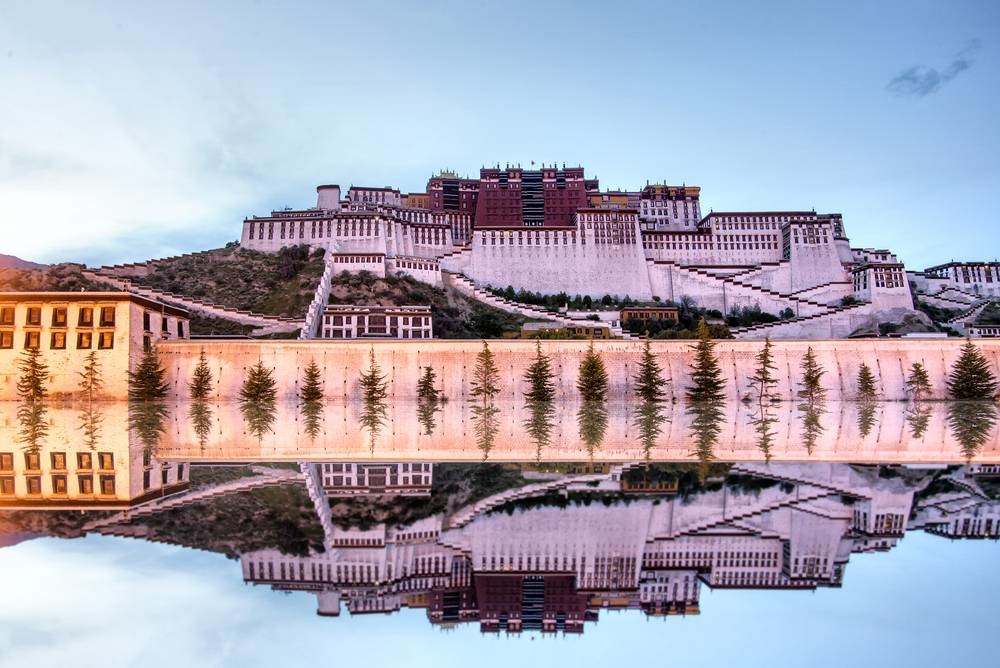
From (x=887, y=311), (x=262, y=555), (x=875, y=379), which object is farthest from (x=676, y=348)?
(x=887, y=311)

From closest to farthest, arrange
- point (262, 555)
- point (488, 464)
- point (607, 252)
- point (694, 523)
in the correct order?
point (262, 555) < point (694, 523) < point (488, 464) < point (607, 252)

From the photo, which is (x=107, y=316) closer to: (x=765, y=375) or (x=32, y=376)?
(x=32, y=376)

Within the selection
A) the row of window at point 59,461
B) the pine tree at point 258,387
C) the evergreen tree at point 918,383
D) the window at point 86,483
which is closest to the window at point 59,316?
the pine tree at point 258,387

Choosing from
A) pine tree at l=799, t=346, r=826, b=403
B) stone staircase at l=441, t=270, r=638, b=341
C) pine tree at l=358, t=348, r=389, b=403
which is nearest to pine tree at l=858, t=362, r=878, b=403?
pine tree at l=799, t=346, r=826, b=403

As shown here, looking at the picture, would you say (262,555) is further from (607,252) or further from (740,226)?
(740,226)

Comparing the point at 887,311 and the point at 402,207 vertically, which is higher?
the point at 402,207
